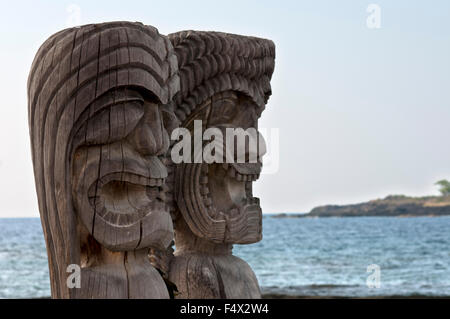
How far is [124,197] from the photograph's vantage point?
4.31 meters

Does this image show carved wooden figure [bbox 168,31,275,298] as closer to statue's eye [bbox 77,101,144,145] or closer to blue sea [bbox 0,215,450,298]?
statue's eye [bbox 77,101,144,145]

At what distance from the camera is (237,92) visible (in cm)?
564

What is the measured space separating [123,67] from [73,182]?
684mm

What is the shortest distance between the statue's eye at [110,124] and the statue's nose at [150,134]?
0.22 ft

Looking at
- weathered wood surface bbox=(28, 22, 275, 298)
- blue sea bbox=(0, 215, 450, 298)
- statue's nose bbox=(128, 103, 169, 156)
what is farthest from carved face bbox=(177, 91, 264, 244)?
blue sea bbox=(0, 215, 450, 298)

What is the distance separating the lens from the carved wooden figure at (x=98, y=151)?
13.5 ft

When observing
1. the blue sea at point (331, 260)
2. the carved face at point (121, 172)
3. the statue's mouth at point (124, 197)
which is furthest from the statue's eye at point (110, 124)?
the blue sea at point (331, 260)

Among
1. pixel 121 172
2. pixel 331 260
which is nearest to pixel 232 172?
pixel 121 172

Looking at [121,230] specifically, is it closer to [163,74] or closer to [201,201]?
[163,74]

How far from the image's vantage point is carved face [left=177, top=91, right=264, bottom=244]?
17.7 ft

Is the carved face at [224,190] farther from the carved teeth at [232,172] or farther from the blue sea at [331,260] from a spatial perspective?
the blue sea at [331,260]

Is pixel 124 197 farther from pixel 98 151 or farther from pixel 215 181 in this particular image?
pixel 215 181

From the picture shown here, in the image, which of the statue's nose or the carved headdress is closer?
the statue's nose

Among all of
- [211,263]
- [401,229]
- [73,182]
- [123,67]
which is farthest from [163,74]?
[401,229]
